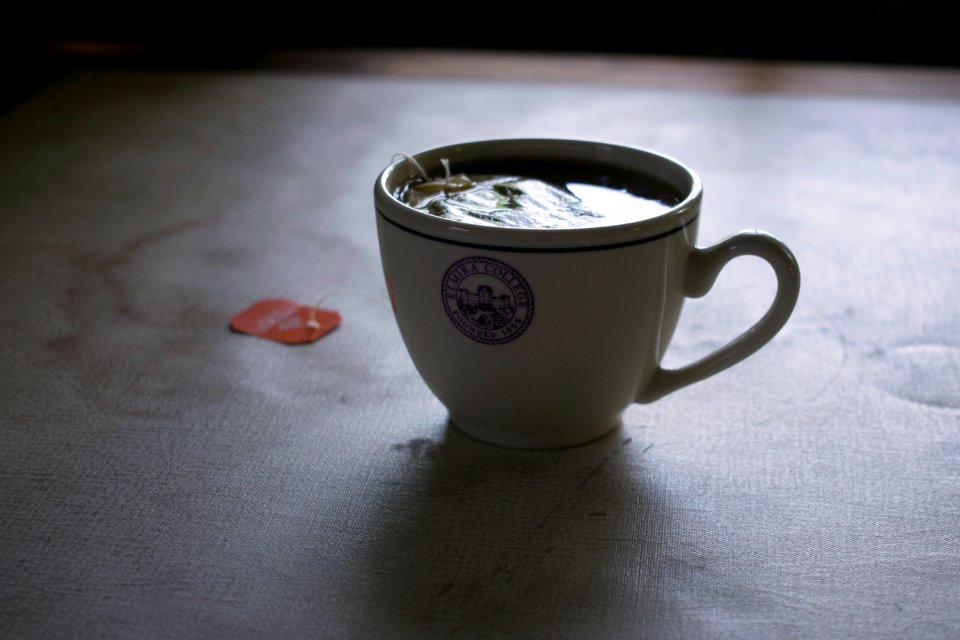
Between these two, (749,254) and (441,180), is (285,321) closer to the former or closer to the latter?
(441,180)

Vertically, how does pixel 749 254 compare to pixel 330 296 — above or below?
above

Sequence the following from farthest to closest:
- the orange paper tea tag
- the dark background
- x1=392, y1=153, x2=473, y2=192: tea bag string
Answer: the dark background, the orange paper tea tag, x1=392, y1=153, x2=473, y2=192: tea bag string

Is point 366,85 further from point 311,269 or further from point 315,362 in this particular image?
point 315,362

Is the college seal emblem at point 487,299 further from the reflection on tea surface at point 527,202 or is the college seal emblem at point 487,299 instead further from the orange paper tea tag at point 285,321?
the orange paper tea tag at point 285,321

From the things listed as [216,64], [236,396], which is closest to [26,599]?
[236,396]

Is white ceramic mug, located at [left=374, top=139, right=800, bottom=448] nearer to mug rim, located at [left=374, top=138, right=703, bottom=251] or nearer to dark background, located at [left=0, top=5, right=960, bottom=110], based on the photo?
mug rim, located at [left=374, top=138, right=703, bottom=251]

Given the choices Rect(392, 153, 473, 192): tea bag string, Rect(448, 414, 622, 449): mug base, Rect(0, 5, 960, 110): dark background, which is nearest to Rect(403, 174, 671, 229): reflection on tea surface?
Rect(392, 153, 473, 192): tea bag string

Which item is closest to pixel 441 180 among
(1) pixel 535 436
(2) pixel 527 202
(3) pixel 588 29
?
(2) pixel 527 202
